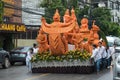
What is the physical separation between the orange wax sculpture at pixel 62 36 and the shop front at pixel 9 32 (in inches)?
297

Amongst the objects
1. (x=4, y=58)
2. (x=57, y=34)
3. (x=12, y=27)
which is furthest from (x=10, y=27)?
(x=57, y=34)

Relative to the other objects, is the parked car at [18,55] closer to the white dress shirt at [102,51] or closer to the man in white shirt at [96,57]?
the white dress shirt at [102,51]

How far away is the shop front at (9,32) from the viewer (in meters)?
29.0

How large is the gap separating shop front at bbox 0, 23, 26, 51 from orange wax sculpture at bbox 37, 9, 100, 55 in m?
7.55

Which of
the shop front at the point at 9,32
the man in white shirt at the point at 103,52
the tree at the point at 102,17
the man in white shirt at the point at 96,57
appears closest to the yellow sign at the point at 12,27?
the shop front at the point at 9,32

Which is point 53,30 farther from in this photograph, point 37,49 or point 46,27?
point 37,49

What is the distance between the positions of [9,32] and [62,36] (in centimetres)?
1171

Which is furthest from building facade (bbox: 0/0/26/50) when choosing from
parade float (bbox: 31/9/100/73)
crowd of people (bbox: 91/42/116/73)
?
crowd of people (bbox: 91/42/116/73)

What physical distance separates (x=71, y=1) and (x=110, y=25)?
8690 millimetres

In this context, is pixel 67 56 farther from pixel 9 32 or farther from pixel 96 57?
pixel 9 32

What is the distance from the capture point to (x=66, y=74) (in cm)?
1864

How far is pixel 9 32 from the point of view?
3033 centimetres

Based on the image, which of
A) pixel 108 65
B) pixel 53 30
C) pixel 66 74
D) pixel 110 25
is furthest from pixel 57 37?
pixel 110 25

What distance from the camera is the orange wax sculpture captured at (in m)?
19.1
